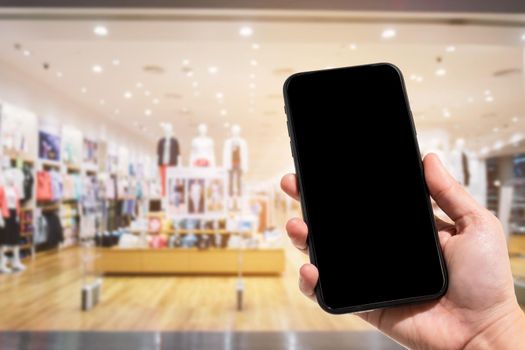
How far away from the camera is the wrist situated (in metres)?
0.81

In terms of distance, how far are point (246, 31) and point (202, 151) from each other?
2803mm

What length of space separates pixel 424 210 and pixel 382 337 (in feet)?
10.0

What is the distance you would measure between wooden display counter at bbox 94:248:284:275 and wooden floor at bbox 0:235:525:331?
12 cm

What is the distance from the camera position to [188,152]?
5.71 meters

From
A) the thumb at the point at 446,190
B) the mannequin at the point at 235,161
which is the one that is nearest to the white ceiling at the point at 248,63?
the mannequin at the point at 235,161

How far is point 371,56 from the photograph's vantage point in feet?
16.8

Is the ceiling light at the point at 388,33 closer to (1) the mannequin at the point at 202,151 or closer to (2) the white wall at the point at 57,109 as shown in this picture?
(1) the mannequin at the point at 202,151

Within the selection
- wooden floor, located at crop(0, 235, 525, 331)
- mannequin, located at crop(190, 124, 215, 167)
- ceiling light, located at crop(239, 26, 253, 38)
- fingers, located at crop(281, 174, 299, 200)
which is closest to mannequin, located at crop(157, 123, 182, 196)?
mannequin, located at crop(190, 124, 215, 167)

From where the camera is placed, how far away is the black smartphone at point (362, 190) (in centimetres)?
82

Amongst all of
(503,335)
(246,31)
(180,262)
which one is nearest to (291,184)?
(503,335)

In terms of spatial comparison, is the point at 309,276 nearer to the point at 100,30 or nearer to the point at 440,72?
the point at 100,30

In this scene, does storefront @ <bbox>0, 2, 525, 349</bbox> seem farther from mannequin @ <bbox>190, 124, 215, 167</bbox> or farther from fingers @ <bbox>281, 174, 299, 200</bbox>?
fingers @ <bbox>281, 174, 299, 200</bbox>

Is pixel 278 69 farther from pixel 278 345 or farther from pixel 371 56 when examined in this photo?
pixel 278 345

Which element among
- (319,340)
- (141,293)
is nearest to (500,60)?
(319,340)
